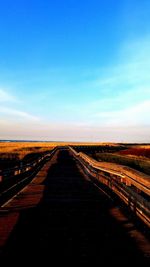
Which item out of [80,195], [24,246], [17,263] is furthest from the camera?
[80,195]

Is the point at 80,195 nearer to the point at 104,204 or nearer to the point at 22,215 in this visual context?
the point at 104,204

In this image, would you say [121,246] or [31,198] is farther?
[31,198]

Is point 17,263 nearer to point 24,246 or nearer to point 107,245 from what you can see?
point 24,246

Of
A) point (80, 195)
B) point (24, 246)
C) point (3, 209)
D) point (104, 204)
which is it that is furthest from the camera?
point (80, 195)

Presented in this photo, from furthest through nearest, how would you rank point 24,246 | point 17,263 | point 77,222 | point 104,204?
point 104,204, point 77,222, point 24,246, point 17,263

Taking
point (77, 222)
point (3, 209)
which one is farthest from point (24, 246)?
point (3, 209)

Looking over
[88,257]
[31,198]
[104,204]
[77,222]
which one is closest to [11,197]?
[31,198]
